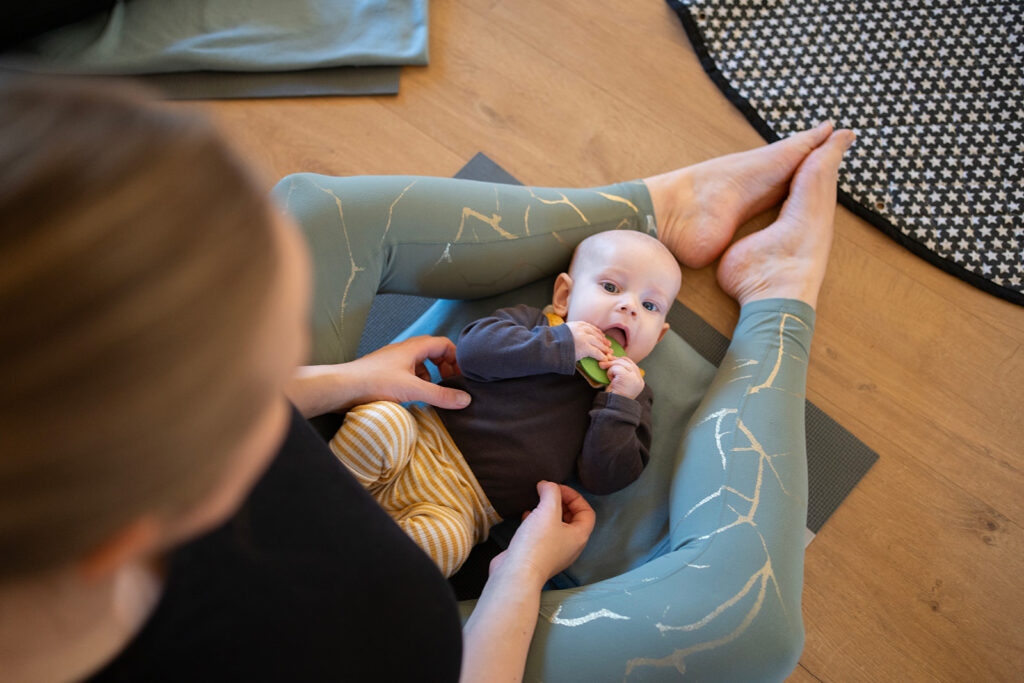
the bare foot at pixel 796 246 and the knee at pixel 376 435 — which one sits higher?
the bare foot at pixel 796 246

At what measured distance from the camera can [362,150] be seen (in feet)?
4.80

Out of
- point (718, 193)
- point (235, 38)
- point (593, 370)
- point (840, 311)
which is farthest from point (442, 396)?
point (235, 38)

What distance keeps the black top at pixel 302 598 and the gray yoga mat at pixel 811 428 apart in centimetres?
57

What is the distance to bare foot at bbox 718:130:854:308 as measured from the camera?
4.09 ft

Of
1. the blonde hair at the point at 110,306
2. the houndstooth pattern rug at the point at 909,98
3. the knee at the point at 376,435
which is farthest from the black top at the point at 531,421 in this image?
the houndstooth pattern rug at the point at 909,98

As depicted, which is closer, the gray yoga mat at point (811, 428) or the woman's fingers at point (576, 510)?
the woman's fingers at point (576, 510)

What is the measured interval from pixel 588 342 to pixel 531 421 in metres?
0.15

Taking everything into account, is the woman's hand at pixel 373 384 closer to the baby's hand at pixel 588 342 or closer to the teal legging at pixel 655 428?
the teal legging at pixel 655 428

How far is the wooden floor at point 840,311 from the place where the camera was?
116 cm

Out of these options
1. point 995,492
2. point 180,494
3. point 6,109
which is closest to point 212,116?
point 6,109

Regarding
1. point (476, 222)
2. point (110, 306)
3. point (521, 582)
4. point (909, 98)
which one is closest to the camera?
point (110, 306)

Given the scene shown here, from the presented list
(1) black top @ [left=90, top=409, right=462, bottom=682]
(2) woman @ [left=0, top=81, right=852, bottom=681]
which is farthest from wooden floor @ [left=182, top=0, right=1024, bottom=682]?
(2) woman @ [left=0, top=81, right=852, bottom=681]

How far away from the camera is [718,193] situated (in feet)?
4.31

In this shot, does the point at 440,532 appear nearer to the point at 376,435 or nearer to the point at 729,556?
the point at 376,435
